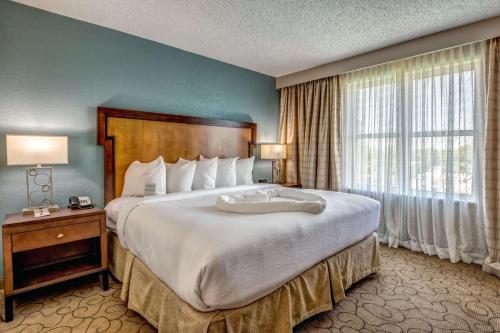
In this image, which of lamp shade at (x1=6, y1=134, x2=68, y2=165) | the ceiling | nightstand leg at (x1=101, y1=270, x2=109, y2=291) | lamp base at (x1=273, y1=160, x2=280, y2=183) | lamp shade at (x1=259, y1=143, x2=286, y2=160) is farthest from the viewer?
lamp base at (x1=273, y1=160, x2=280, y2=183)

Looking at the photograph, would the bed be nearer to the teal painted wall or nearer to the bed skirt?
the bed skirt

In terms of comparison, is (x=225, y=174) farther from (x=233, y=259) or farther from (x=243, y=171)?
(x=233, y=259)

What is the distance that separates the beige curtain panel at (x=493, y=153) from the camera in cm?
270

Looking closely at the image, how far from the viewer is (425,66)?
322cm

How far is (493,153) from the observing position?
8.92ft

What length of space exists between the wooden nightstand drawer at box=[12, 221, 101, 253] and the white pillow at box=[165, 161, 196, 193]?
2.81 feet

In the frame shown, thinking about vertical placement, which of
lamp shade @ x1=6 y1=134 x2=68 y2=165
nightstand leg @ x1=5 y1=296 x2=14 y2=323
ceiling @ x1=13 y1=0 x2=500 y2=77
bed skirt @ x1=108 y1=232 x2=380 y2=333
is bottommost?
nightstand leg @ x1=5 y1=296 x2=14 y2=323

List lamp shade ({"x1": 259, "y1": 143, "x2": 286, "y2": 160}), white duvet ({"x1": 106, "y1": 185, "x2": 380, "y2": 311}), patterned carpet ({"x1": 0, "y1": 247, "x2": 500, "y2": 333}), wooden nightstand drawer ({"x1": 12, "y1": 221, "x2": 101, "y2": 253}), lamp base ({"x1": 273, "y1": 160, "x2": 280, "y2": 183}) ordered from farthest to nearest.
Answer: lamp base ({"x1": 273, "y1": 160, "x2": 280, "y2": 183}), lamp shade ({"x1": 259, "y1": 143, "x2": 286, "y2": 160}), wooden nightstand drawer ({"x1": 12, "y1": 221, "x2": 101, "y2": 253}), patterned carpet ({"x1": 0, "y1": 247, "x2": 500, "y2": 333}), white duvet ({"x1": 106, "y1": 185, "x2": 380, "y2": 311})

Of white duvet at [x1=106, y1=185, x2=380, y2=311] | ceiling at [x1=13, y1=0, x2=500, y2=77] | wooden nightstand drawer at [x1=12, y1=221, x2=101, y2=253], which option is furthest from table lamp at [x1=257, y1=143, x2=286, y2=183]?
wooden nightstand drawer at [x1=12, y1=221, x2=101, y2=253]

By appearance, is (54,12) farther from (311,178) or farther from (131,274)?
(311,178)

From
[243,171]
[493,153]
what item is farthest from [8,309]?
[493,153]

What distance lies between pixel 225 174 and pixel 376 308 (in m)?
2.24

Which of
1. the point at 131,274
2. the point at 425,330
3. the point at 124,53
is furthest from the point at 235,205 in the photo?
the point at 124,53

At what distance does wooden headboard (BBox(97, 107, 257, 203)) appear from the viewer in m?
2.94
